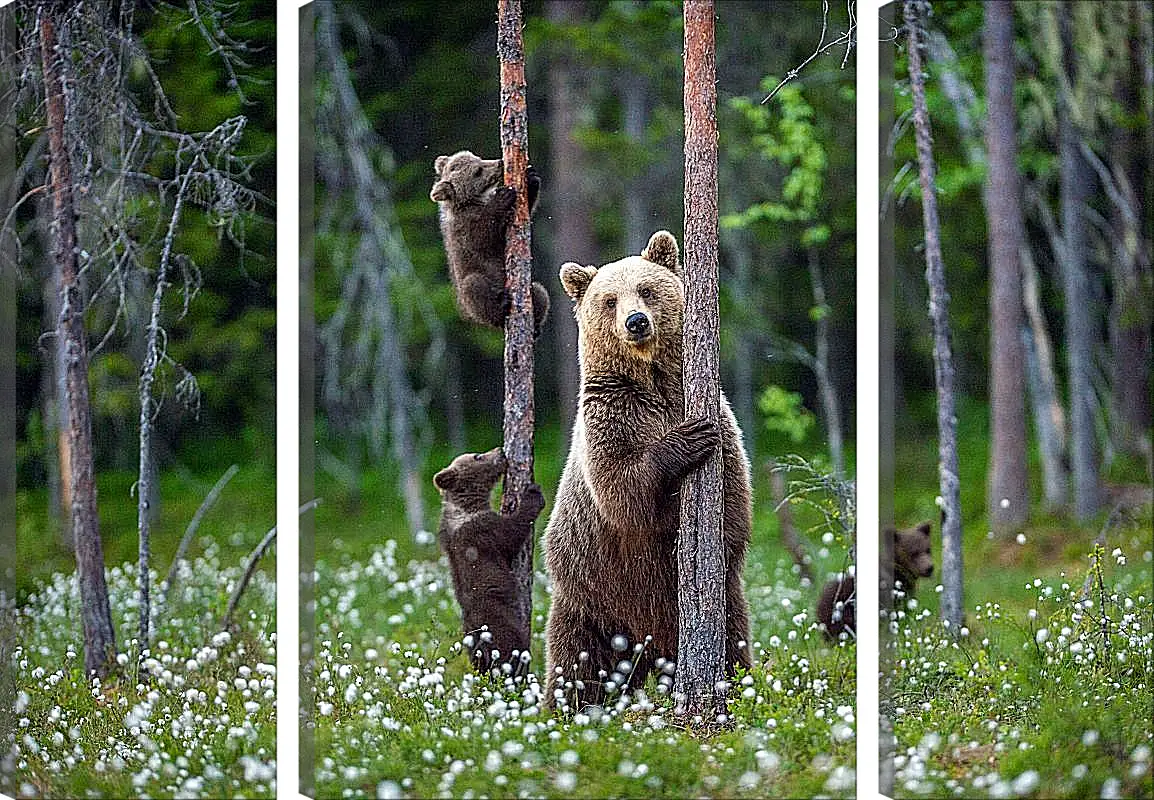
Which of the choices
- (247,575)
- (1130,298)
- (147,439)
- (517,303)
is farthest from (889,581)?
(147,439)

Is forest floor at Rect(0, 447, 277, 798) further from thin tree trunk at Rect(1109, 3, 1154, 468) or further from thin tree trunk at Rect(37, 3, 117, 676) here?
thin tree trunk at Rect(1109, 3, 1154, 468)

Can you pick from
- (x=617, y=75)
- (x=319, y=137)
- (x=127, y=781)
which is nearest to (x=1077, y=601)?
(x=617, y=75)

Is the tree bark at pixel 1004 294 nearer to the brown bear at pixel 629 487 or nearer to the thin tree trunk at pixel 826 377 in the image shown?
the thin tree trunk at pixel 826 377

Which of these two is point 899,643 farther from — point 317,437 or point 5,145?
point 5,145

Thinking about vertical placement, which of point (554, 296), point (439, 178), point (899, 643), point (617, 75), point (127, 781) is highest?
point (617, 75)

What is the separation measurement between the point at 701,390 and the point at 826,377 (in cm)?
32

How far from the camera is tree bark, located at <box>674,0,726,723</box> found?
315 centimetres

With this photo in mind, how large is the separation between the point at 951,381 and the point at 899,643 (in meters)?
0.73

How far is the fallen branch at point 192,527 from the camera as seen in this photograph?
415 cm

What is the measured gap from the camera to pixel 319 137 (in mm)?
3906

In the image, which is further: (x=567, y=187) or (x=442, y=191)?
(x=442, y=191)

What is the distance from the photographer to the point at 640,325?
3.21 meters

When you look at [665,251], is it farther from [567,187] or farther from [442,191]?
[442,191]

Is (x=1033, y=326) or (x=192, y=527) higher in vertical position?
(x=1033, y=326)
